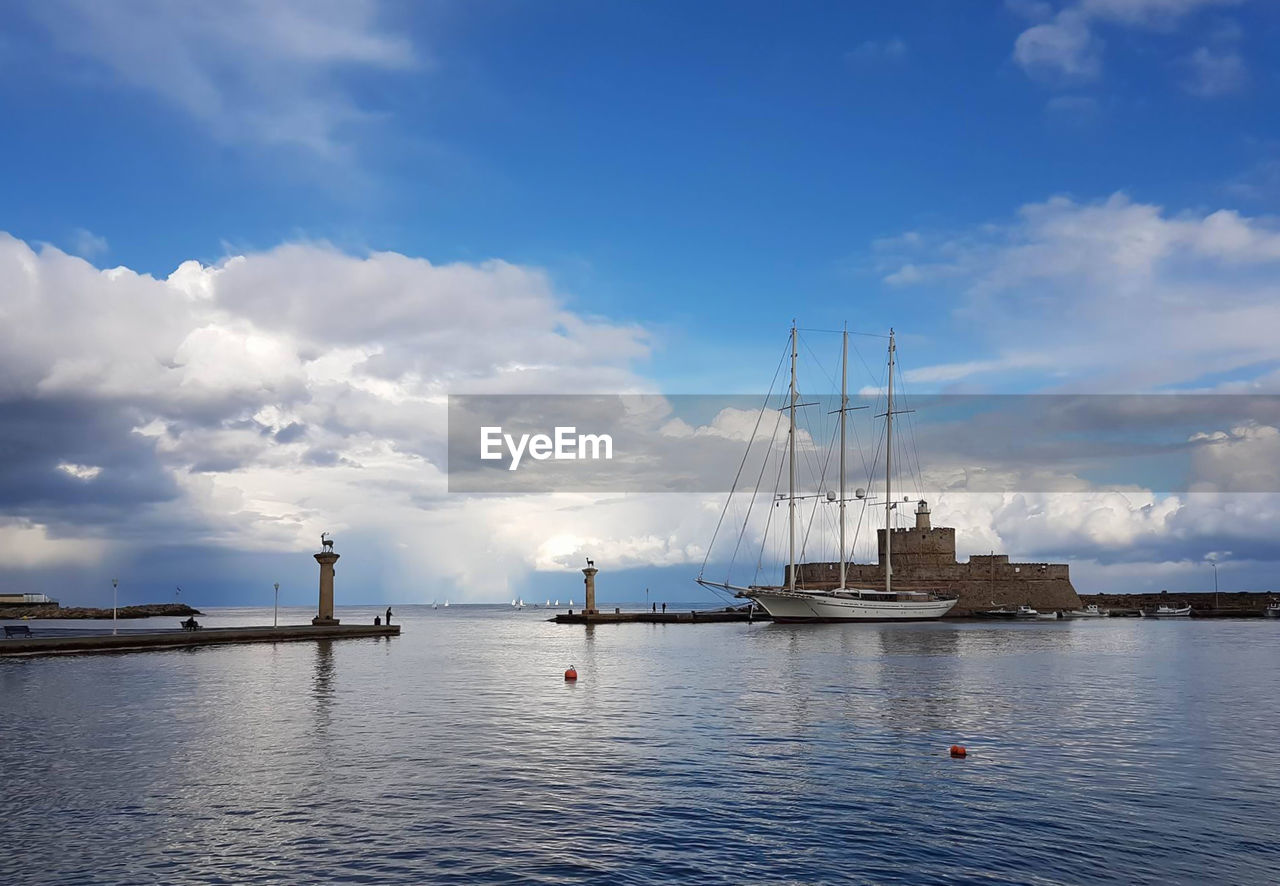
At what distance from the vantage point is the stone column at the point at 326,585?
69.4m

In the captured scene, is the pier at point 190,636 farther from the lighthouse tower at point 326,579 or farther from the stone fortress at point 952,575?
the stone fortress at point 952,575

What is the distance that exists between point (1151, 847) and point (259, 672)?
128ft

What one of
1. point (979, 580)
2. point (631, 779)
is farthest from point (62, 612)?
point (631, 779)

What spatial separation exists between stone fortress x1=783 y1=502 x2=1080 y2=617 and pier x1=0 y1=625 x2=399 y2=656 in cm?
7973

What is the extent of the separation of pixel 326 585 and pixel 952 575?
99.0m

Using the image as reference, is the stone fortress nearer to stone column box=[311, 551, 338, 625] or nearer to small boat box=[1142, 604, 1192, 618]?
small boat box=[1142, 604, 1192, 618]

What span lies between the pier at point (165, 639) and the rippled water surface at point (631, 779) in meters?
8.65

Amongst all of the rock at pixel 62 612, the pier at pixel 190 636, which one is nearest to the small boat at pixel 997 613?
the pier at pixel 190 636

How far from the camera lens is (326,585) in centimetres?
7219

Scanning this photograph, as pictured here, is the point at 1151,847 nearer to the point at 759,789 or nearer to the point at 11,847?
the point at 759,789

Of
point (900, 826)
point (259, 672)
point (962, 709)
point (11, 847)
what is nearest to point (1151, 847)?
point (900, 826)

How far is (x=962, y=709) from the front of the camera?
32.3m

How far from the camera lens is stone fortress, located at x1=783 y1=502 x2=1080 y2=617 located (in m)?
139

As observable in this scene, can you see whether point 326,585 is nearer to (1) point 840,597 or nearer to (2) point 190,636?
(2) point 190,636
